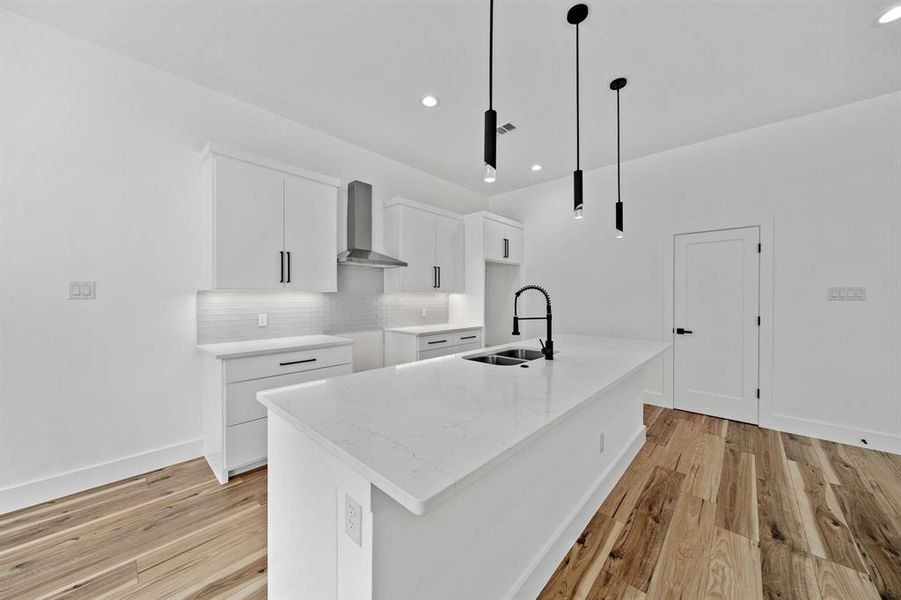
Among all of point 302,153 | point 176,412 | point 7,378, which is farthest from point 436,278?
point 7,378

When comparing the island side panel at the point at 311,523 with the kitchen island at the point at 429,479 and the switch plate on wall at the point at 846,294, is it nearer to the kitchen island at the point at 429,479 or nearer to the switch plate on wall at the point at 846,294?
the kitchen island at the point at 429,479

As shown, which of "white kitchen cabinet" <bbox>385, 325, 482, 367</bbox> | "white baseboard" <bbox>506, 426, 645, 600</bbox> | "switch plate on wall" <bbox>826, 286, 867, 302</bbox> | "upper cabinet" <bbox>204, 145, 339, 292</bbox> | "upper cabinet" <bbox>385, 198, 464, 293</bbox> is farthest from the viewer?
"upper cabinet" <bbox>385, 198, 464, 293</bbox>

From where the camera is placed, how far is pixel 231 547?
173 centimetres

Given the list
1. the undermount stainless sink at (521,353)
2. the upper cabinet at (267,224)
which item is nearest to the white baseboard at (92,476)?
the upper cabinet at (267,224)

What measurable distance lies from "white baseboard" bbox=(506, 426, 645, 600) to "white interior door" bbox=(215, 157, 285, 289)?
2.52 m

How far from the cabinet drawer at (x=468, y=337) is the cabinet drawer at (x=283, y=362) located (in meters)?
1.46

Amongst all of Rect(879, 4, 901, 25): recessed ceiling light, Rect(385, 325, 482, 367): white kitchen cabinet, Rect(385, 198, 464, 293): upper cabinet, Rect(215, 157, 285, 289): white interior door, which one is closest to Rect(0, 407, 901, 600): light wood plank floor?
Rect(215, 157, 285, 289): white interior door

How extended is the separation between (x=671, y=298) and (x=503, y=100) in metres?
2.74

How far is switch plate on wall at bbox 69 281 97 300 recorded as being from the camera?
2217 mm

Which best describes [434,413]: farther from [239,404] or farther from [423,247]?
[423,247]

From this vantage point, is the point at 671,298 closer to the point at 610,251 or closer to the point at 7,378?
the point at 610,251

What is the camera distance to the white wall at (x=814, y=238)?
2.78 meters

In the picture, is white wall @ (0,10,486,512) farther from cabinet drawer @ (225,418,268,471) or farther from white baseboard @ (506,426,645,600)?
white baseboard @ (506,426,645,600)

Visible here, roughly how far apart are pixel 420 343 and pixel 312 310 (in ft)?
3.68
